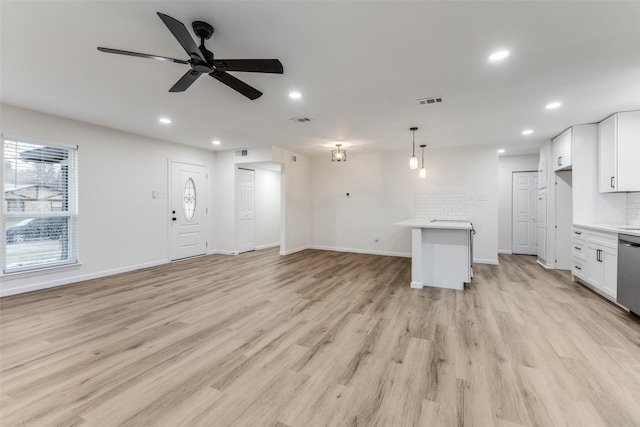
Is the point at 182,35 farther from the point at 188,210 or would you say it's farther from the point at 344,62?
the point at 188,210

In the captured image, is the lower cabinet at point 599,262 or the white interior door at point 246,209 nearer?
the lower cabinet at point 599,262

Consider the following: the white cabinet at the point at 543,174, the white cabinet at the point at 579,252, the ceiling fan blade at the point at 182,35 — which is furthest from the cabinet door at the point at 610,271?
the ceiling fan blade at the point at 182,35

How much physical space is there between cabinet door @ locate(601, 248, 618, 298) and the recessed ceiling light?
2.90 m

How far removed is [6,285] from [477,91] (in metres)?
6.68

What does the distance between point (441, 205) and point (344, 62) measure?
478 cm

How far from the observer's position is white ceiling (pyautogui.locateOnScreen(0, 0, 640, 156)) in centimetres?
199

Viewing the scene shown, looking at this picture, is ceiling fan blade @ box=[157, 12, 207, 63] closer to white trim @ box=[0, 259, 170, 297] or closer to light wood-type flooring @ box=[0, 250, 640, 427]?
light wood-type flooring @ box=[0, 250, 640, 427]

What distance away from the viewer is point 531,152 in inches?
270

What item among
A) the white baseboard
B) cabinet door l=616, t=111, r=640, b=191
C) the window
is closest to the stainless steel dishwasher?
cabinet door l=616, t=111, r=640, b=191

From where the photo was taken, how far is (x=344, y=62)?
2.66 meters

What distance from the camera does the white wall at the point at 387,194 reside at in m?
6.15

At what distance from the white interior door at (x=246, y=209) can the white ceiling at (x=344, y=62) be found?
2677 mm

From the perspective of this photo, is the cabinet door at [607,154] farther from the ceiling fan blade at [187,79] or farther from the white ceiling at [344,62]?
the ceiling fan blade at [187,79]

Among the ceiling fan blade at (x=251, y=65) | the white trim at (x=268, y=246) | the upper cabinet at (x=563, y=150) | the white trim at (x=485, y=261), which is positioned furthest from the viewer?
the white trim at (x=268, y=246)
